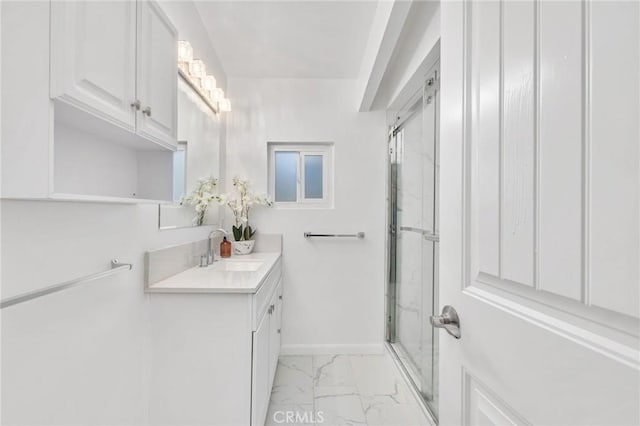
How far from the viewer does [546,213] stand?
44 centimetres

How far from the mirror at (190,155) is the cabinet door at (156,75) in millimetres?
472

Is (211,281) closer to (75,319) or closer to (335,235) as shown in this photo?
(75,319)

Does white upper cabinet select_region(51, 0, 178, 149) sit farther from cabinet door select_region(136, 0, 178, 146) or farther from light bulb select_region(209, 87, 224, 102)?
light bulb select_region(209, 87, 224, 102)

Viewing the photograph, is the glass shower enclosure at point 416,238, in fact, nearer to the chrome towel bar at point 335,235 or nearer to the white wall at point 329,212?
the white wall at point 329,212

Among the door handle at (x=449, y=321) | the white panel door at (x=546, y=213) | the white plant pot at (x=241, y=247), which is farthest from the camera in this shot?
the white plant pot at (x=241, y=247)

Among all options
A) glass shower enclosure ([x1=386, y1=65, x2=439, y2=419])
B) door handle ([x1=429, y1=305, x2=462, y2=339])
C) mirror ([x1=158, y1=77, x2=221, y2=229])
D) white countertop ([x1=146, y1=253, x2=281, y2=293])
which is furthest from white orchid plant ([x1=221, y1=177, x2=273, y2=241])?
door handle ([x1=429, y1=305, x2=462, y2=339])

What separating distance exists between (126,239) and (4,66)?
762 millimetres

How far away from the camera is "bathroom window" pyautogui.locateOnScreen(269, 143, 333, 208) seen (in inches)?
106

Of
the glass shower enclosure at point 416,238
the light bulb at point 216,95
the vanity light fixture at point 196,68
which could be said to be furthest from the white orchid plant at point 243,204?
the glass shower enclosure at point 416,238

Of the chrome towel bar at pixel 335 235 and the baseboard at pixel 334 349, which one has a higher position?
the chrome towel bar at pixel 335 235

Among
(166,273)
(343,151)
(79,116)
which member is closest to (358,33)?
(343,151)

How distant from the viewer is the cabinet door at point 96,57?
69cm

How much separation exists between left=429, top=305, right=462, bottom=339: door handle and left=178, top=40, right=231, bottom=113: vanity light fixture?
1.82m
